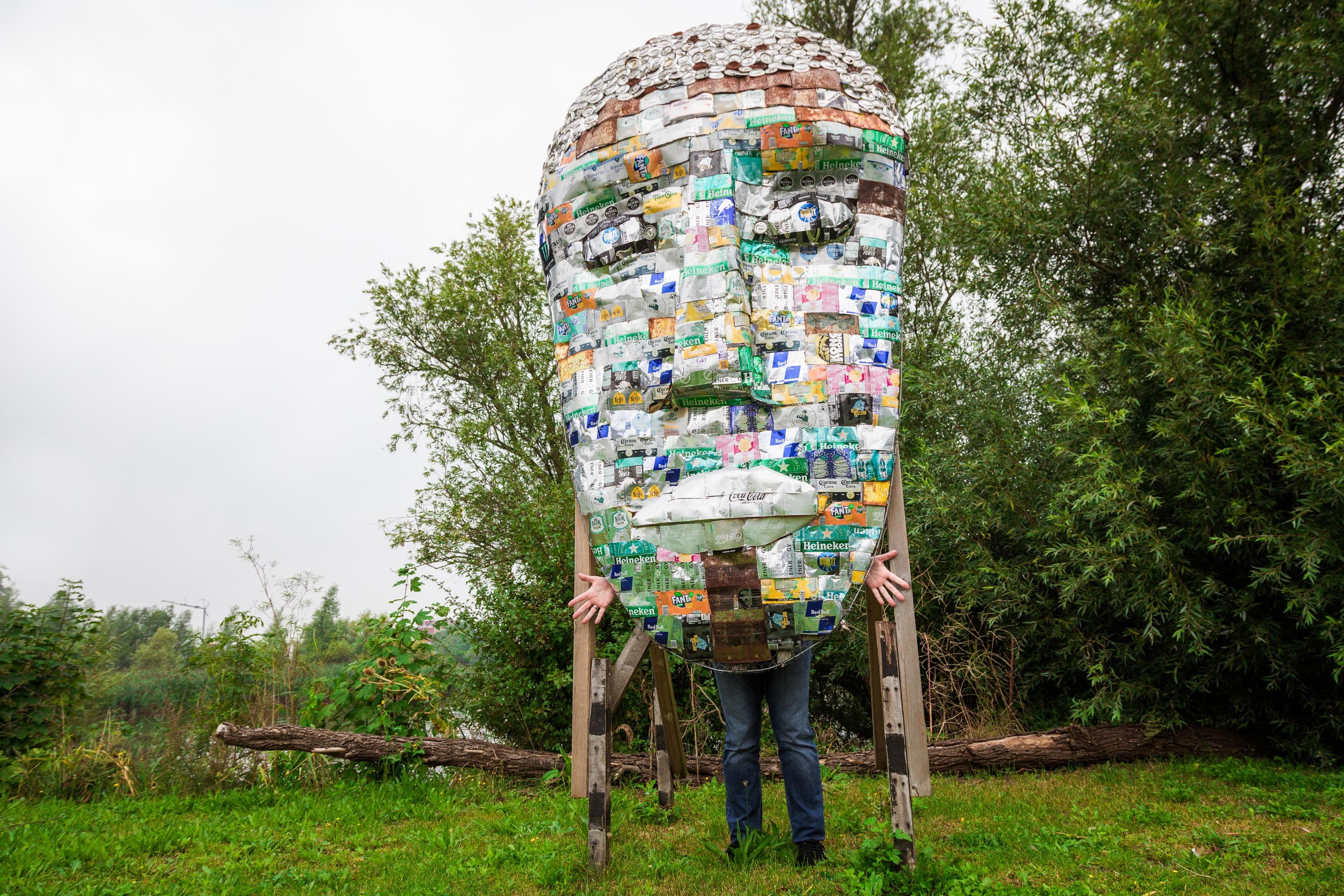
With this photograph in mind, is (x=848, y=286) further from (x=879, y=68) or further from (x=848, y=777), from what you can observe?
(x=879, y=68)

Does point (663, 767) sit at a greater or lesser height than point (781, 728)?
lesser

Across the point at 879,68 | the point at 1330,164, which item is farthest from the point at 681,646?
the point at 879,68

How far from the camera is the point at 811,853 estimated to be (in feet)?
8.41

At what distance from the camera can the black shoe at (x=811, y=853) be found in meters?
2.55

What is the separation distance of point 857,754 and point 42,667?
204 inches

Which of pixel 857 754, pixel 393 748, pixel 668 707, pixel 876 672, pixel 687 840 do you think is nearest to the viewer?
pixel 876 672

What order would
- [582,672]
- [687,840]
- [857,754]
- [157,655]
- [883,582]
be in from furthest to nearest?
[157,655] → [857,754] → [687,840] → [582,672] → [883,582]

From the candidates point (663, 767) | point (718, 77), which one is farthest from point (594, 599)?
point (718, 77)

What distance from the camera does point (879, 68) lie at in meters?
7.55

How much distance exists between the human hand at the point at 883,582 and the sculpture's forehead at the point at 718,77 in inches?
56.7

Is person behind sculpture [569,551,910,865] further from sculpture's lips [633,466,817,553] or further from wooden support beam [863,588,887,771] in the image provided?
sculpture's lips [633,466,817,553]

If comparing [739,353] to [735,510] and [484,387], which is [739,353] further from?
[484,387]

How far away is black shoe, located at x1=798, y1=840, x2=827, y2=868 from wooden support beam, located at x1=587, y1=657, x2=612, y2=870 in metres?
0.68

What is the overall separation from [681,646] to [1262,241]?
4.12 metres
